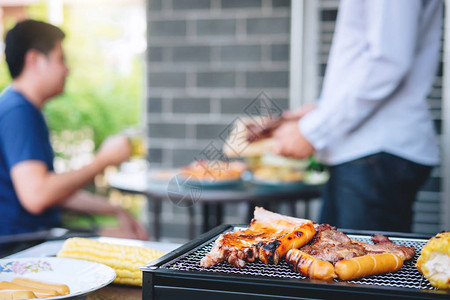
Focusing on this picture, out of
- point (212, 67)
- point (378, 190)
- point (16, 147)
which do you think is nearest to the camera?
point (378, 190)

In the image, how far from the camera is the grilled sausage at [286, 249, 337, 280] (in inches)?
32.8

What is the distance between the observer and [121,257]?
1.18 metres

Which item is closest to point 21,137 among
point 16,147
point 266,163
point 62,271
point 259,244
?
point 16,147

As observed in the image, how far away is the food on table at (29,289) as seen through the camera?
0.96 metres

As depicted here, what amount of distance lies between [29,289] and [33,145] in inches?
53.8

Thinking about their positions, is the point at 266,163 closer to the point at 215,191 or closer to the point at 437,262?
the point at 215,191

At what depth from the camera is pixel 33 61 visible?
8.07ft

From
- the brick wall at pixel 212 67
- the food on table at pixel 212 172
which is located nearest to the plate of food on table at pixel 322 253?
the food on table at pixel 212 172

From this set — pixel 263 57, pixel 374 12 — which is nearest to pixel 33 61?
pixel 374 12

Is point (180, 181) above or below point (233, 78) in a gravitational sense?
below

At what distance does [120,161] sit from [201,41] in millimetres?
1970

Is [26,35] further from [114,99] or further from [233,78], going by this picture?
[114,99]

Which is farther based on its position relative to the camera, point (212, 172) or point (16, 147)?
point (212, 172)

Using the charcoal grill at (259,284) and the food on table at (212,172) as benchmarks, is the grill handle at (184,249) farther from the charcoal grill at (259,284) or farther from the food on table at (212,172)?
the food on table at (212,172)
